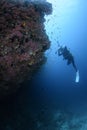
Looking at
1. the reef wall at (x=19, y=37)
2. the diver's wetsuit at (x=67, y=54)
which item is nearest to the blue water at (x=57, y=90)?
the diver's wetsuit at (x=67, y=54)

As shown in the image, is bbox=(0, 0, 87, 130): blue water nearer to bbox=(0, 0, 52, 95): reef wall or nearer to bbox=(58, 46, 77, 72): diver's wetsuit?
bbox=(58, 46, 77, 72): diver's wetsuit

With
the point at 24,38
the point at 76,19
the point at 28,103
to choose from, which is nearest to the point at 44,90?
the point at 28,103

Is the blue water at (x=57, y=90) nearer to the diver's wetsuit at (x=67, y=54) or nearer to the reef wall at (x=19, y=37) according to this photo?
the diver's wetsuit at (x=67, y=54)

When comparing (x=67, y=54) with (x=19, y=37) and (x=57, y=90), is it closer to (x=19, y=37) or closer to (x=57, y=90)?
(x=57, y=90)

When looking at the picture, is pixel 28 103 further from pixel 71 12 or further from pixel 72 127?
pixel 71 12

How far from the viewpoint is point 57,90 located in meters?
9.77

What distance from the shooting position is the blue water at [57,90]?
26.1 feet

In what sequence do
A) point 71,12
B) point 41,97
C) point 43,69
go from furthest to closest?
point 71,12, point 43,69, point 41,97

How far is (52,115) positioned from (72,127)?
0.83 metres

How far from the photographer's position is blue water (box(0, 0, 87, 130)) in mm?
7961

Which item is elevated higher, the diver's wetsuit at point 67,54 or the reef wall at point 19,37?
the diver's wetsuit at point 67,54

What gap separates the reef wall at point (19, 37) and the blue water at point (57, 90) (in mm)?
2781

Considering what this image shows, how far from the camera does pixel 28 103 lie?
8484 mm

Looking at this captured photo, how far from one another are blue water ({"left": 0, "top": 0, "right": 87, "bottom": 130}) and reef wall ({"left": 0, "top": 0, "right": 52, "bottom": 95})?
2781 millimetres
